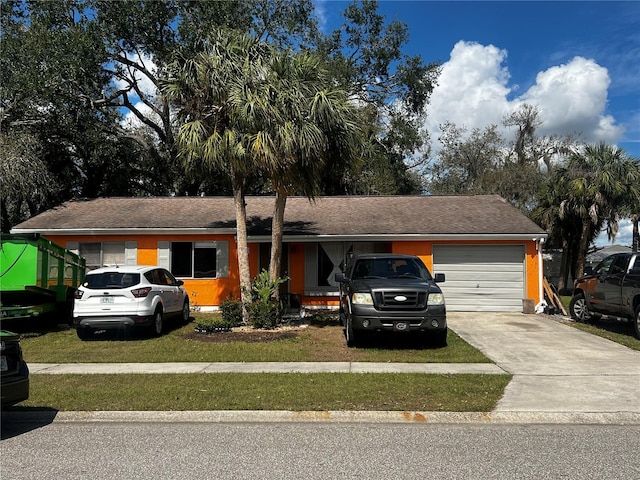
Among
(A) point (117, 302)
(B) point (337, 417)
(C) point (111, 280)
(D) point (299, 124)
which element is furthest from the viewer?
(D) point (299, 124)

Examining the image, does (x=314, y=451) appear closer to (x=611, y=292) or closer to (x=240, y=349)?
(x=240, y=349)

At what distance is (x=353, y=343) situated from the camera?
10805 mm

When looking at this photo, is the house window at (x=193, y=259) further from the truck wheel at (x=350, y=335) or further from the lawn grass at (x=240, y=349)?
the truck wheel at (x=350, y=335)

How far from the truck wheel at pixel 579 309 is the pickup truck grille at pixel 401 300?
22.3ft

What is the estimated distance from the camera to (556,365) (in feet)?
29.4

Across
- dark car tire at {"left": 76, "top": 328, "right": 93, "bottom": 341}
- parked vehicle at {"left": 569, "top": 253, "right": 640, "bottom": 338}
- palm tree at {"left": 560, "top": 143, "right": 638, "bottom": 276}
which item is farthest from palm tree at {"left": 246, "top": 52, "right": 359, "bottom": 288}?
palm tree at {"left": 560, "top": 143, "right": 638, "bottom": 276}

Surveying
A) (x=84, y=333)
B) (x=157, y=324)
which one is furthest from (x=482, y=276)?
(x=84, y=333)

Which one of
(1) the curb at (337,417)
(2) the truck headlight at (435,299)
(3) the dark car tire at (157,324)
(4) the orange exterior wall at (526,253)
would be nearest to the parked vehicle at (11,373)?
(1) the curb at (337,417)

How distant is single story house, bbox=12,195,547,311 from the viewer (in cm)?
1691

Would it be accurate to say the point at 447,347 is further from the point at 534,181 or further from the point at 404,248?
the point at 534,181

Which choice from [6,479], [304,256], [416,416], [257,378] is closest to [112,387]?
[257,378]

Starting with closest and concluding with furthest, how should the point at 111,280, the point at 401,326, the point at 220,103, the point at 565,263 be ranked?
the point at 401,326 → the point at 111,280 → the point at 220,103 → the point at 565,263

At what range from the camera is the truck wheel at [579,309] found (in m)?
14.4

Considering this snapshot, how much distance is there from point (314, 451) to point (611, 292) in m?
10.6
